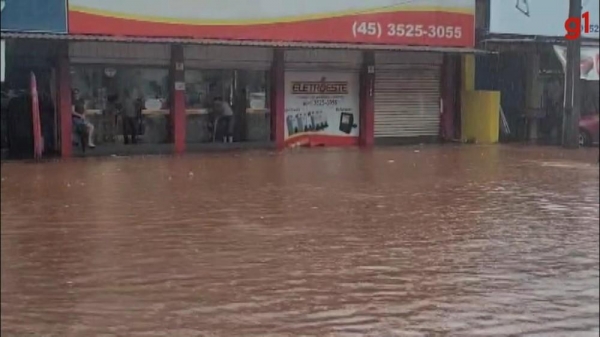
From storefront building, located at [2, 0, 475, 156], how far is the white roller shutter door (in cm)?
3

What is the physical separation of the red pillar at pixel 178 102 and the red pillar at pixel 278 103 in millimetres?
1559

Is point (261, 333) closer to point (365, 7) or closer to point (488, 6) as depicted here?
point (488, 6)

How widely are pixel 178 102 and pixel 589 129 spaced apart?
41.0ft

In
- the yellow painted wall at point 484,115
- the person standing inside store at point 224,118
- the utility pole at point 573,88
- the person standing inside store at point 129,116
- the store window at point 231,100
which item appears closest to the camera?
the utility pole at point 573,88

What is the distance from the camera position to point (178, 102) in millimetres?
13578

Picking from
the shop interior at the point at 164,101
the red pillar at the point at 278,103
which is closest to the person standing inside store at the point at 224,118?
the shop interior at the point at 164,101

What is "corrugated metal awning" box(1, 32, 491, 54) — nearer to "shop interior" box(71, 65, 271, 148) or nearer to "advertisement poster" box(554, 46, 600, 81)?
"shop interior" box(71, 65, 271, 148)

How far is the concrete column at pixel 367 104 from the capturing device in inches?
579

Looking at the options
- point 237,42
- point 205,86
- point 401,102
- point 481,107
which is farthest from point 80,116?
point 481,107

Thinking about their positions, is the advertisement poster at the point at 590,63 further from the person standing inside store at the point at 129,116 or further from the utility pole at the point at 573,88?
the person standing inside store at the point at 129,116

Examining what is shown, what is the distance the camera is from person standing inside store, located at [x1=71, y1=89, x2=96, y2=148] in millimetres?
12549

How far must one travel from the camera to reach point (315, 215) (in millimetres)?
6301

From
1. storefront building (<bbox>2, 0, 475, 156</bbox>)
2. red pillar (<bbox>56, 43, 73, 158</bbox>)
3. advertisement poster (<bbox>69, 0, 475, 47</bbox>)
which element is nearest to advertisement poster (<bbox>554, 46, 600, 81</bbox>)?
storefront building (<bbox>2, 0, 475, 156</bbox>)

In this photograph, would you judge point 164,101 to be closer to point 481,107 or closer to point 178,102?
point 178,102
